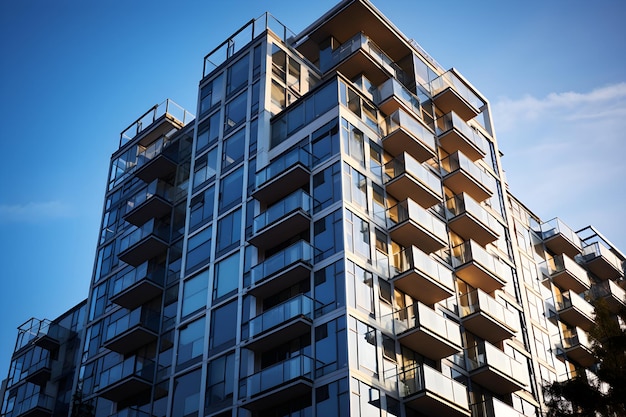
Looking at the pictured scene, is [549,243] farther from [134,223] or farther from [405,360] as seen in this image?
[134,223]

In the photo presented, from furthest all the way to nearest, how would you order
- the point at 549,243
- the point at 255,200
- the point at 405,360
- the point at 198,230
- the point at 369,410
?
1. the point at 549,243
2. the point at 198,230
3. the point at 255,200
4. the point at 405,360
5. the point at 369,410

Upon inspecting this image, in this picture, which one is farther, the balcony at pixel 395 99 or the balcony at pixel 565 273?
the balcony at pixel 565 273

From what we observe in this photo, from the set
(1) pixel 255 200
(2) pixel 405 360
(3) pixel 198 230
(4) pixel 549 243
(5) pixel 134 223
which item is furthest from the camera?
(4) pixel 549 243

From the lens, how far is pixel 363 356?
33875 millimetres

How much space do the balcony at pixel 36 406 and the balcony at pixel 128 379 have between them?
9.87 m

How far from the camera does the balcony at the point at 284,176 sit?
1561 inches

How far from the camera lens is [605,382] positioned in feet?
109

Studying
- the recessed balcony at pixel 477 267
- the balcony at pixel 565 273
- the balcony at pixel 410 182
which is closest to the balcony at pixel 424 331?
the recessed balcony at pixel 477 267

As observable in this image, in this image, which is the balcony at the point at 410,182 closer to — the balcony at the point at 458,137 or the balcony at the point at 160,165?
the balcony at the point at 458,137

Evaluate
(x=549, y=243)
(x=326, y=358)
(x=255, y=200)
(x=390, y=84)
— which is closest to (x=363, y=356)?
(x=326, y=358)

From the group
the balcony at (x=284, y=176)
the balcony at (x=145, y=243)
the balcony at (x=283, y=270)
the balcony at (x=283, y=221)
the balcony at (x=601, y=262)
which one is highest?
the balcony at (x=601, y=262)

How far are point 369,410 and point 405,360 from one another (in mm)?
4418

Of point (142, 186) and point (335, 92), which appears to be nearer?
point (335, 92)

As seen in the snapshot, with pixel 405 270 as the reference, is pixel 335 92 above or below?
above
